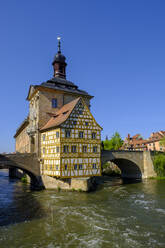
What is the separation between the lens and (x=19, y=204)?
1783 cm

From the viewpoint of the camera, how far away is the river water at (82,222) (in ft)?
32.8

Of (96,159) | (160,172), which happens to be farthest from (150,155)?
(96,159)

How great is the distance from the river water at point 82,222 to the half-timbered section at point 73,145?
13.5ft

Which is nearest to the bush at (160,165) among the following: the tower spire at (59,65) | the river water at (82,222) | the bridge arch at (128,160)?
the bridge arch at (128,160)

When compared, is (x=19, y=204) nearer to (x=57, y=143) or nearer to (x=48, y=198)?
(x=48, y=198)

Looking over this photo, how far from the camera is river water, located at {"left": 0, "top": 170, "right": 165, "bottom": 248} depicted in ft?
32.8

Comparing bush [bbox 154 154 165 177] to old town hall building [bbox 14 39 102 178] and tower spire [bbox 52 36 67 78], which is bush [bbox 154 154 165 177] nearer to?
old town hall building [bbox 14 39 102 178]

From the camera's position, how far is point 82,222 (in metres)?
12.7

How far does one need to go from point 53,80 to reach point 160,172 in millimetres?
25090

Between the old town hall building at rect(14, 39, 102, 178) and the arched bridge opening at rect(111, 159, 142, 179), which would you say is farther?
the arched bridge opening at rect(111, 159, 142, 179)

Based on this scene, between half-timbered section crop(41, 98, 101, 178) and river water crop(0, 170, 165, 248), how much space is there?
4.11 metres

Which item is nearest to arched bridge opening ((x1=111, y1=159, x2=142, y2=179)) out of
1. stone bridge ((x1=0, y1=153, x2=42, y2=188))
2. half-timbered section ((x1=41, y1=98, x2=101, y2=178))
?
half-timbered section ((x1=41, y1=98, x2=101, y2=178))

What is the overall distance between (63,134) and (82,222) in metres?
11.3

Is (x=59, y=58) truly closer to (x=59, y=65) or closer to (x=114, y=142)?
(x=59, y=65)
